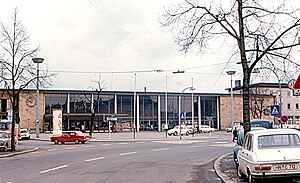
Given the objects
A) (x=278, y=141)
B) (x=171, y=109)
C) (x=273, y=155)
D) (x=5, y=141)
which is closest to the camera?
(x=273, y=155)

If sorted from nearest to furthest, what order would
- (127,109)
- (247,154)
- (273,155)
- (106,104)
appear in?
1. (273,155)
2. (247,154)
3. (106,104)
4. (127,109)

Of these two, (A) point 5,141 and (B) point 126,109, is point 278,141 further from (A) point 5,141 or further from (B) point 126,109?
(B) point 126,109

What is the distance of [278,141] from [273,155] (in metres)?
0.69

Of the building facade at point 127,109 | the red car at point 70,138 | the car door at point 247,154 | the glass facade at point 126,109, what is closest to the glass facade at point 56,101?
the building facade at point 127,109

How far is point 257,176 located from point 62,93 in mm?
75074

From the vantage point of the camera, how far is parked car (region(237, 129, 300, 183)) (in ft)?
35.4

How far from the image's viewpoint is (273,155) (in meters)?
10.9

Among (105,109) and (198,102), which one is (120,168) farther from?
(198,102)

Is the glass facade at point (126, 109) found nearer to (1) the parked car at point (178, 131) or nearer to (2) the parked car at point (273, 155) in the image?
(1) the parked car at point (178, 131)

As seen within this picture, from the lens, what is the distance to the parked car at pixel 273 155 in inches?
425

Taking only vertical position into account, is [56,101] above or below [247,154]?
above

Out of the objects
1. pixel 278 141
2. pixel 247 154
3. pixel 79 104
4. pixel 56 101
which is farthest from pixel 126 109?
pixel 278 141

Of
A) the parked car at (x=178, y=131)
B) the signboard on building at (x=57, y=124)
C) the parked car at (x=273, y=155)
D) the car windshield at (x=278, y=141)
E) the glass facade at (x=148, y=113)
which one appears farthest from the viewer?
the glass facade at (x=148, y=113)

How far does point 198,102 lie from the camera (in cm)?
9225
